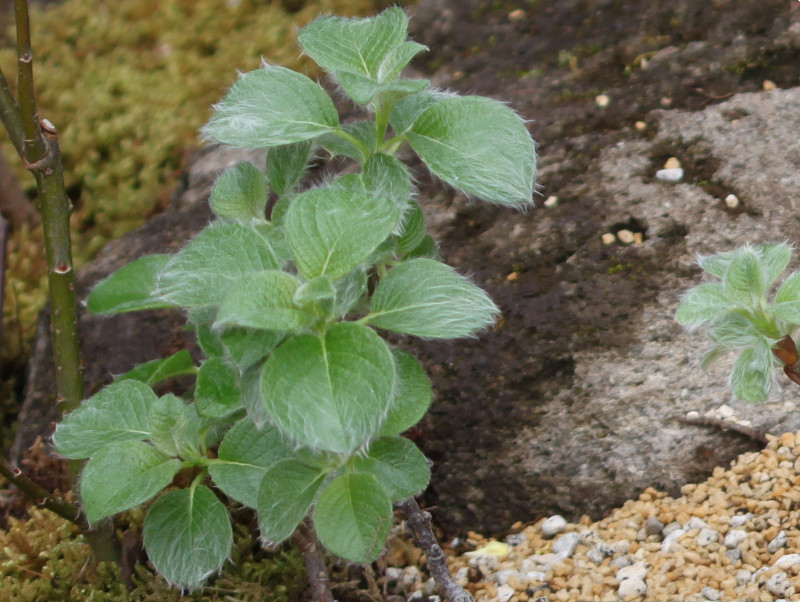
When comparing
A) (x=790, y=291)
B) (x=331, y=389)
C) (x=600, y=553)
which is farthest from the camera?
(x=600, y=553)

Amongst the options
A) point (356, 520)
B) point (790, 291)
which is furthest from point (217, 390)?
point (790, 291)

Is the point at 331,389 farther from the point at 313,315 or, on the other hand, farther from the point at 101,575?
the point at 101,575

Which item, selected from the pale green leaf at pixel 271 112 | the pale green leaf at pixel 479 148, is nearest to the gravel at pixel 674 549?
the pale green leaf at pixel 479 148

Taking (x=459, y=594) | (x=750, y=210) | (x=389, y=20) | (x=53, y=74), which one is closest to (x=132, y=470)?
(x=459, y=594)

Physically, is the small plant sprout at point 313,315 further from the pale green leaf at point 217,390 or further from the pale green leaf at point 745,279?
the pale green leaf at point 745,279

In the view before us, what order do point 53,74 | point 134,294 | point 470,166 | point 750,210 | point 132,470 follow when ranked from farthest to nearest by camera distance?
point 53,74 < point 750,210 < point 134,294 < point 132,470 < point 470,166

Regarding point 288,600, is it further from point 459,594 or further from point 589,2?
point 589,2
